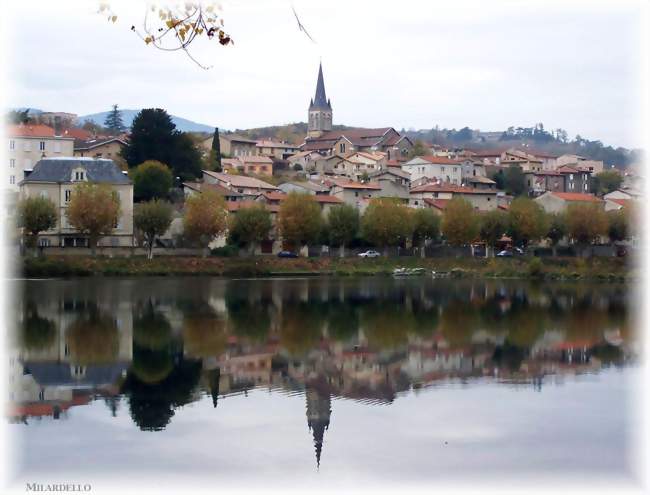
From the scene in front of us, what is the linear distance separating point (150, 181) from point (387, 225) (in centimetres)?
1209

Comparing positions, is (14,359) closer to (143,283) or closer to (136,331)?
(136,331)

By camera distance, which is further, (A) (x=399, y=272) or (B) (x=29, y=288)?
(A) (x=399, y=272)

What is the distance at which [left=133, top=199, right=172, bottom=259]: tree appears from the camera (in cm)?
4553

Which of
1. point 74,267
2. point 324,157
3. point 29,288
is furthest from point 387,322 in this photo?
point 324,157

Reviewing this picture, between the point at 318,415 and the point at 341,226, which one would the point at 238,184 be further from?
the point at 318,415

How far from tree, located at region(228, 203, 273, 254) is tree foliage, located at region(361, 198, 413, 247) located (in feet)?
16.4

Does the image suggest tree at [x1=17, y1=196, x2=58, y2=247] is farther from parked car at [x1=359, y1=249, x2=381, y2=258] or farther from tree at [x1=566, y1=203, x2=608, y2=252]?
tree at [x1=566, y1=203, x2=608, y2=252]

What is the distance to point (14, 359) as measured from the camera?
19797 millimetres

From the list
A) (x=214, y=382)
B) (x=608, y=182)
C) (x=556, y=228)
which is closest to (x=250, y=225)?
(x=556, y=228)

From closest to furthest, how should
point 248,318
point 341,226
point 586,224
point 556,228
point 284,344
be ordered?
point 284,344 < point 248,318 < point 341,226 < point 586,224 < point 556,228

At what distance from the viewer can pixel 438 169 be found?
74.3 m

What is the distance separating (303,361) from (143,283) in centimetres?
2038

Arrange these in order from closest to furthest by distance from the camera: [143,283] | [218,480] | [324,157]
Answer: [218,480] → [143,283] → [324,157]

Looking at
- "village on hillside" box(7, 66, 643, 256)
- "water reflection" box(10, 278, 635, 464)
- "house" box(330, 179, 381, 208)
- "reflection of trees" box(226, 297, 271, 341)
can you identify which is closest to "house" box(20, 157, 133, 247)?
"village on hillside" box(7, 66, 643, 256)
